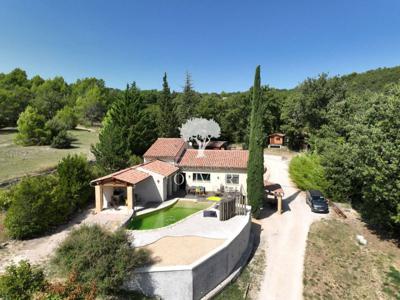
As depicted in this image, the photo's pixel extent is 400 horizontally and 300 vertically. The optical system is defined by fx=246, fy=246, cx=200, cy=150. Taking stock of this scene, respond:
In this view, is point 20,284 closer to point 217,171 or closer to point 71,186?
point 71,186

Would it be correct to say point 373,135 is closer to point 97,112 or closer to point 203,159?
point 203,159

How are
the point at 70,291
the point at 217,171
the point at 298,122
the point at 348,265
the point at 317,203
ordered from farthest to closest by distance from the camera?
1. the point at 298,122
2. the point at 217,171
3. the point at 317,203
4. the point at 348,265
5. the point at 70,291

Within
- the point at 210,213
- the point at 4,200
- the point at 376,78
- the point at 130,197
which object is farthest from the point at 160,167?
the point at 376,78

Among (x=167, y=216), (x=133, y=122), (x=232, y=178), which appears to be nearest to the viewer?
(x=167, y=216)

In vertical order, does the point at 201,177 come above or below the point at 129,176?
below

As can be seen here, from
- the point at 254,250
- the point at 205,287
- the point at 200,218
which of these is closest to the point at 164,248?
the point at 205,287

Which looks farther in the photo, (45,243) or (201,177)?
(201,177)
